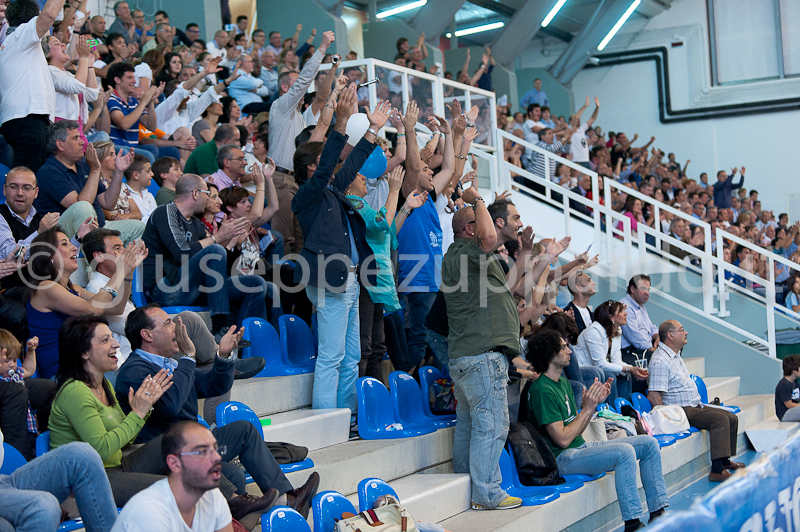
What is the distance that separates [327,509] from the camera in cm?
317

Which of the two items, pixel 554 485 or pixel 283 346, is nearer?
pixel 554 485

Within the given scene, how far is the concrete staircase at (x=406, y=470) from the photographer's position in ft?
12.8

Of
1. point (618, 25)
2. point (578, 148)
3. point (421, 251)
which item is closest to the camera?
point (421, 251)

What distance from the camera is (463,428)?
4.39 metres

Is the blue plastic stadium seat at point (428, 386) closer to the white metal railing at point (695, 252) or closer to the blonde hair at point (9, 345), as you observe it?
the blonde hair at point (9, 345)

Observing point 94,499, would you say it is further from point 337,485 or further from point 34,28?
point 34,28

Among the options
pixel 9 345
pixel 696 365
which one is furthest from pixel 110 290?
pixel 696 365

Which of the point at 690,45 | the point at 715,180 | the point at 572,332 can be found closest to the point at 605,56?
the point at 690,45

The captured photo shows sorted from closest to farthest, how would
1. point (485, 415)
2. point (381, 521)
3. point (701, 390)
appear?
point (381, 521)
point (485, 415)
point (701, 390)

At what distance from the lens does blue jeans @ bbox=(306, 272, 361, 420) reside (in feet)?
14.4

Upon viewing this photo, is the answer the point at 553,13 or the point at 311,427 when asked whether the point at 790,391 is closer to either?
the point at 311,427

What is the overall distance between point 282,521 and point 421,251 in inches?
98.6

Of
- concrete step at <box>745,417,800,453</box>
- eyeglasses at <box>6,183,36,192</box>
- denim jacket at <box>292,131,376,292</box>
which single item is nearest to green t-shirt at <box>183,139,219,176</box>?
eyeglasses at <box>6,183,36,192</box>

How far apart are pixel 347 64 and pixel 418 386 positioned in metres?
4.14
